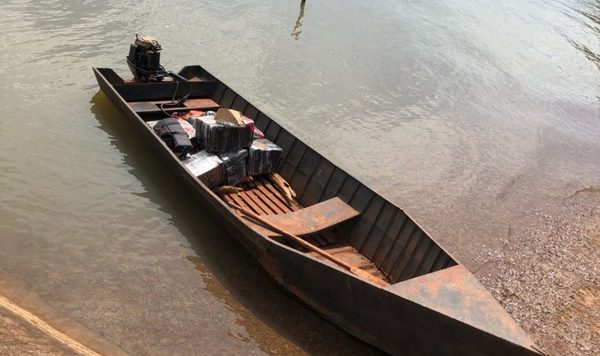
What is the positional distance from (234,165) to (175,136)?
4.50 feet

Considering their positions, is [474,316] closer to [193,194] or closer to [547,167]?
[193,194]

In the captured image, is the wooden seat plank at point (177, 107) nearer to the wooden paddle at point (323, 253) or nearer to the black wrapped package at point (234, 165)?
the black wrapped package at point (234, 165)

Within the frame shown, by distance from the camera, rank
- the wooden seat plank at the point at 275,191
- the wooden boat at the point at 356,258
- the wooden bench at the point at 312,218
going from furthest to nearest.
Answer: the wooden seat plank at the point at 275,191 → the wooden bench at the point at 312,218 → the wooden boat at the point at 356,258

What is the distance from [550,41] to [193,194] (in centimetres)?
2279

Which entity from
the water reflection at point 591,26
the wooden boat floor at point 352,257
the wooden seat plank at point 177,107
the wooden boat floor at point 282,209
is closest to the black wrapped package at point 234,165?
the wooden boat floor at point 282,209

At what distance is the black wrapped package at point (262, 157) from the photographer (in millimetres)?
9461

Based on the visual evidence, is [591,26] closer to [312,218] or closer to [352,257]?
[352,257]

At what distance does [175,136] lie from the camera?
954cm

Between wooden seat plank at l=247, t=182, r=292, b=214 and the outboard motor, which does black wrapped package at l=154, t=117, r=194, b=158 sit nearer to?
wooden seat plank at l=247, t=182, r=292, b=214

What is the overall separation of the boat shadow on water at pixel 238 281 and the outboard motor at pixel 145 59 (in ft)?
7.37

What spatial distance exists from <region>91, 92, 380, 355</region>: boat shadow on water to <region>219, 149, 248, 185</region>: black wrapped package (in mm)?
796

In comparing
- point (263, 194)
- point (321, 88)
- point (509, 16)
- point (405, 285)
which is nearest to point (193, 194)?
point (263, 194)

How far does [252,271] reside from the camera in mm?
8289

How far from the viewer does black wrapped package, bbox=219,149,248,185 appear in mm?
9164
